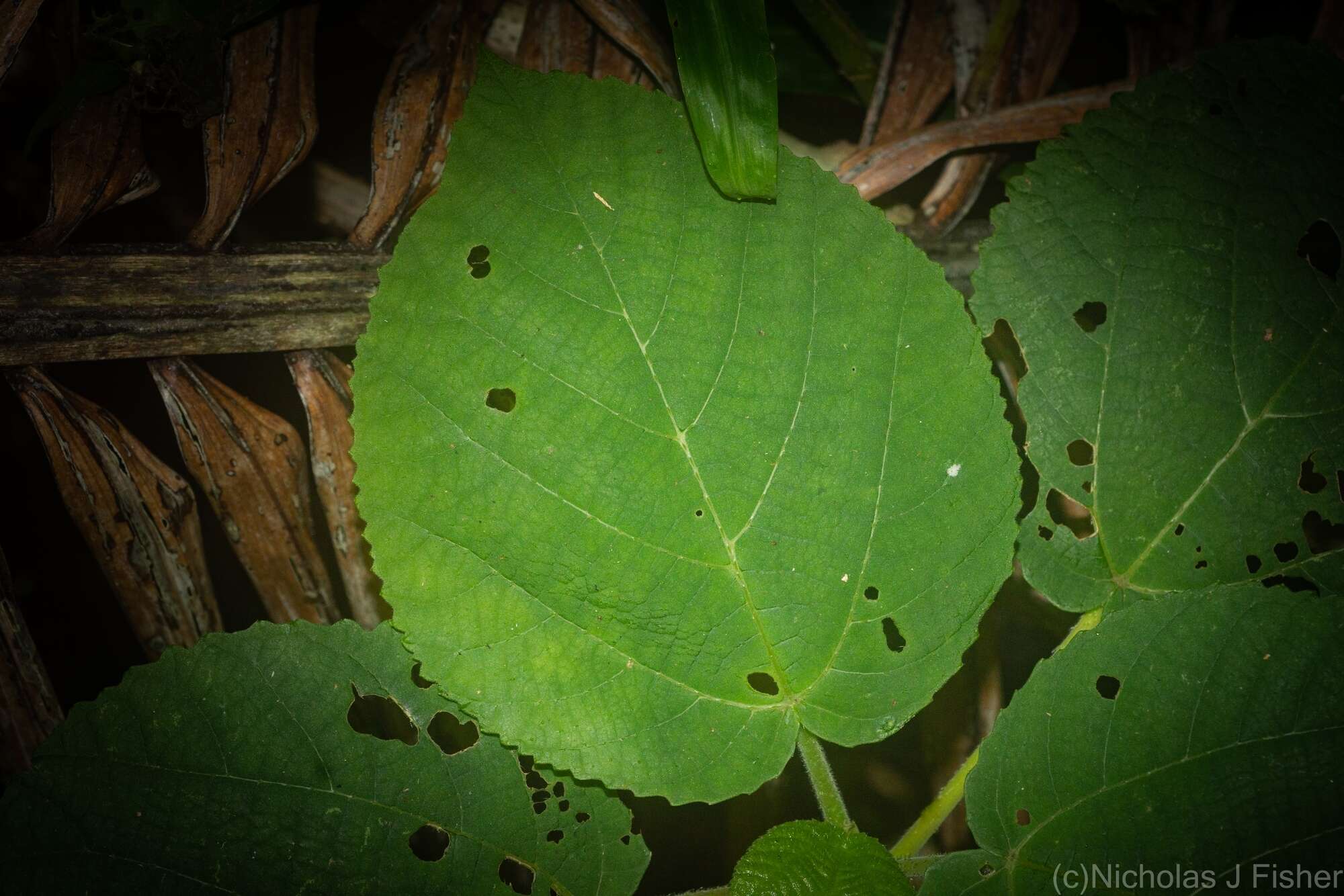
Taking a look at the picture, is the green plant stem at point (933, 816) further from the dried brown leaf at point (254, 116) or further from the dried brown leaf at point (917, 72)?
the dried brown leaf at point (254, 116)

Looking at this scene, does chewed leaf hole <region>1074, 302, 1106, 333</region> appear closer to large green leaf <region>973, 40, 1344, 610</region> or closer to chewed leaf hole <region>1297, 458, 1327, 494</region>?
large green leaf <region>973, 40, 1344, 610</region>

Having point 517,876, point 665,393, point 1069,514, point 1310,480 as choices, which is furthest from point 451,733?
point 1310,480

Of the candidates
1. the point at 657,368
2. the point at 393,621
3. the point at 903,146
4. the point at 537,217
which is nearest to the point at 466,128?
the point at 537,217

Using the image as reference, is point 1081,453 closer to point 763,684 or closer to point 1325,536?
point 763,684

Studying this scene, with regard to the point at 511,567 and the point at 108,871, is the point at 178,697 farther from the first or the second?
the point at 511,567

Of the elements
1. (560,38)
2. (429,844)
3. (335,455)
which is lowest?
(429,844)

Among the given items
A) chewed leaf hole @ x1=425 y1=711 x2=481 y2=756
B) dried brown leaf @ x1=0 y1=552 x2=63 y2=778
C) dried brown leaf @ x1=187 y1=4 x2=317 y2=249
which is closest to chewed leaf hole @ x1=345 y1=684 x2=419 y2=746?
chewed leaf hole @ x1=425 y1=711 x2=481 y2=756

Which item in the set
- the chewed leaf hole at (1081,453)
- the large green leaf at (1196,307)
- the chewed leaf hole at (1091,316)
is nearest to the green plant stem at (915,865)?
the large green leaf at (1196,307)
